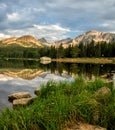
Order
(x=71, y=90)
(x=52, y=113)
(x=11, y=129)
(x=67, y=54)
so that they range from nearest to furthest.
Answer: (x=11, y=129), (x=52, y=113), (x=71, y=90), (x=67, y=54)

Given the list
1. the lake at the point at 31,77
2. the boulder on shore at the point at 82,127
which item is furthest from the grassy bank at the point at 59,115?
the lake at the point at 31,77

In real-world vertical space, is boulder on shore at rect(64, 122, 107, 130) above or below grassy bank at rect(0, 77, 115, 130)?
below

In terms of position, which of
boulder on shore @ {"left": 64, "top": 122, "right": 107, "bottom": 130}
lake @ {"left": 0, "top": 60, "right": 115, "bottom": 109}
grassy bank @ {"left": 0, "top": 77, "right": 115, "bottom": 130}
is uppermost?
grassy bank @ {"left": 0, "top": 77, "right": 115, "bottom": 130}

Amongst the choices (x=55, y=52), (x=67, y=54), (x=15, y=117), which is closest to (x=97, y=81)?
(x=15, y=117)

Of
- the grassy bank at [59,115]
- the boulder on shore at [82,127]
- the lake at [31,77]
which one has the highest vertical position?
the grassy bank at [59,115]

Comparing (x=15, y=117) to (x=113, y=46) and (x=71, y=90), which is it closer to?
(x=71, y=90)

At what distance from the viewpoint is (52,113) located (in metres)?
11.9

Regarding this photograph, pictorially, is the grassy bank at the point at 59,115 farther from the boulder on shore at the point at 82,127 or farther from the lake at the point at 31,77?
the lake at the point at 31,77

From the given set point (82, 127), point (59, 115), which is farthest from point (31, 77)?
point (82, 127)

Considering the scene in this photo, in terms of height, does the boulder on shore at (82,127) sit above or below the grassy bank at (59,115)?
below

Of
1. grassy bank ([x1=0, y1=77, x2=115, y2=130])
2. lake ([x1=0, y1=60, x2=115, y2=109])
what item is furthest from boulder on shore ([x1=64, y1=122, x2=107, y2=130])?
lake ([x1=0, y1=60, x2=115, y2=109])

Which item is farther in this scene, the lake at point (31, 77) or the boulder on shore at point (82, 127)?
the lake at point (31, 77)

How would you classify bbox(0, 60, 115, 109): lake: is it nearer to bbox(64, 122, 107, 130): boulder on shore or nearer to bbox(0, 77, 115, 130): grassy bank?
bbox(0, 77, 115, 130): grassy bank

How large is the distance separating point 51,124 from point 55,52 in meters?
189
